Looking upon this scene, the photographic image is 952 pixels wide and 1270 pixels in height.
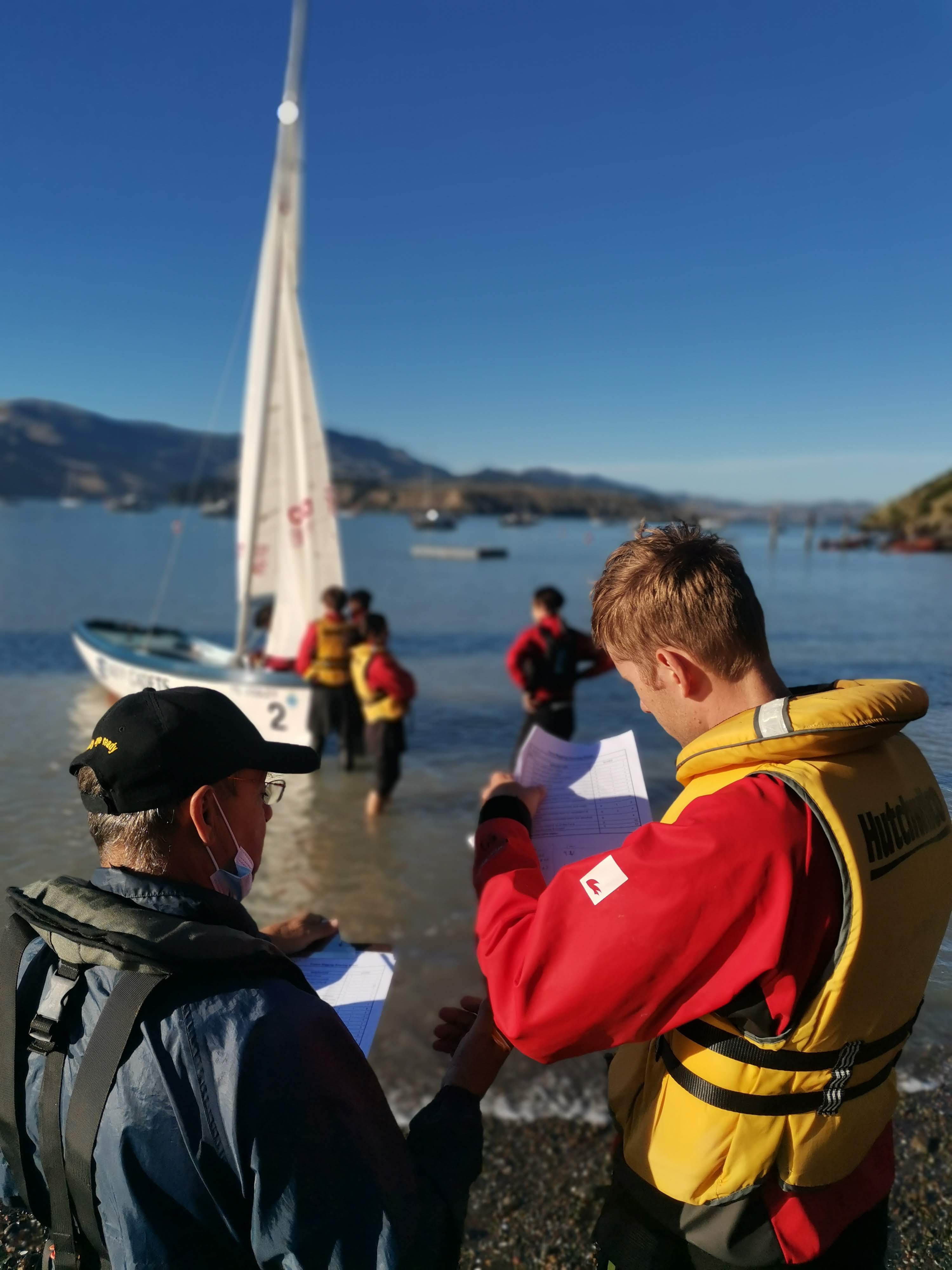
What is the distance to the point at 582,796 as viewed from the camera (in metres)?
2.25

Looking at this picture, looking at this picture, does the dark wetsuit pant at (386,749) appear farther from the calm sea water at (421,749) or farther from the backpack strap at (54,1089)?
the backpack strap at (54,1089)

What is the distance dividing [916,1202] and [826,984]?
2854 mm

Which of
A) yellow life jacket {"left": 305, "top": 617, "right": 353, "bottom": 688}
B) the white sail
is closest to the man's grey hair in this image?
yellow life jacket {"left": 305, "top": 617, "right": 353, "bottom": 688}

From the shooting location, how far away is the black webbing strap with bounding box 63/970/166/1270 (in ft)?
4.36

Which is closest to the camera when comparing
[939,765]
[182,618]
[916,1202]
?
[939,765]

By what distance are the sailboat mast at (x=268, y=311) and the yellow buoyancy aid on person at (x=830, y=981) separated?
11.5 m

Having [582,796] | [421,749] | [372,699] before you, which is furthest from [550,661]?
[582,796]

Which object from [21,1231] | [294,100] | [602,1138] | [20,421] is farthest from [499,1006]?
[20,421]

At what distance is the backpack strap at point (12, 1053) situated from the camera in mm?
1423

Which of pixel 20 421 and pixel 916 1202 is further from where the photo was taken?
pixel 20 421

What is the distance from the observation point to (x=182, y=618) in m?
31.3

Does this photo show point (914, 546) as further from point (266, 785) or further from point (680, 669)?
point (266, 785)

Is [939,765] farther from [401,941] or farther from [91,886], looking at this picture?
[401,941]

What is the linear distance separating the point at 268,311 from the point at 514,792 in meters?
13.0
